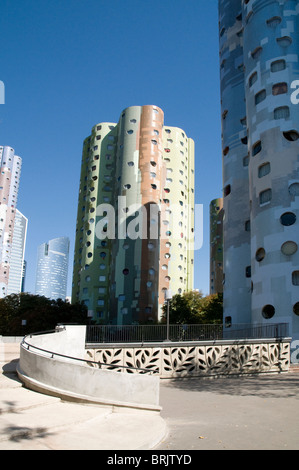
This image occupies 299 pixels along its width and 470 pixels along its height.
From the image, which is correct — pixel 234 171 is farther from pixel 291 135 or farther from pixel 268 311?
pixel 268 311

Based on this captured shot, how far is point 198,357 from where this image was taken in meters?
21.1

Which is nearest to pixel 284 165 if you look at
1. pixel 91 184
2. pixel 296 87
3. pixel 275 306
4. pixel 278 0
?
pixel 296 87

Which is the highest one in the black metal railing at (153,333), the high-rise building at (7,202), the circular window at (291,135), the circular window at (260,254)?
the high-rise building at (7,202)

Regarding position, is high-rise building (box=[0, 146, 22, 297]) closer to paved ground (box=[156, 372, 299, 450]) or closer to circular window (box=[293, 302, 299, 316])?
circular window (box=[293, 302, 299, 316])

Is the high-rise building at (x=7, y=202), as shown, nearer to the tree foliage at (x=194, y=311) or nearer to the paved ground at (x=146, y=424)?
the tree foliage at (x=194, y=311)

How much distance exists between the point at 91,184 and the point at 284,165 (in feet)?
169

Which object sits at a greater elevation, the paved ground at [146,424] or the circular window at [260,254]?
the circular window at [260,254]

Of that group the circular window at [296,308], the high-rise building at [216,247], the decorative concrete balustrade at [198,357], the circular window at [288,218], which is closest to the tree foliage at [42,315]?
the decorative concrete balustrade at [198,357]

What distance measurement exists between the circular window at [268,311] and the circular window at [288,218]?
22.2ft

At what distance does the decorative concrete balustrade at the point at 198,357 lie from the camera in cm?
1986

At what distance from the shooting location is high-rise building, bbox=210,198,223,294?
343 ft

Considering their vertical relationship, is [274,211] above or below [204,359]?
above

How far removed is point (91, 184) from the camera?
79.2 meters
